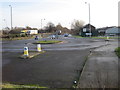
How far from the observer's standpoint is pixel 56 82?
6.59m

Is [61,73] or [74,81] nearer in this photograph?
[74,81]

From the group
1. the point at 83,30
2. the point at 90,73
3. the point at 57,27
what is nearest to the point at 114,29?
the point at 83,30

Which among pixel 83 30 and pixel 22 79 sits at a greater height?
pixel 83 30

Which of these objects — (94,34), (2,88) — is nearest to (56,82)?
(2,88)

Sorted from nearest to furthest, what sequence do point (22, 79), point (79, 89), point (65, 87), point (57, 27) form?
point (79, 89)
point (65, 87)
point (22, 79)
point (57, 27)

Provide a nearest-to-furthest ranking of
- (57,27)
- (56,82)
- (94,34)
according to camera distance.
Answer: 1. (56,82)
2. (94,34)
3. (57,27)

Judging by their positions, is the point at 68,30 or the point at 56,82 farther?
the point at 68,30

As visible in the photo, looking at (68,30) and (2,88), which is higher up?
A: (68,30)

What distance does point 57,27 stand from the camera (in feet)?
383

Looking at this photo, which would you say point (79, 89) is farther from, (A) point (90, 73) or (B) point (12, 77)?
(B) point (12, 77)

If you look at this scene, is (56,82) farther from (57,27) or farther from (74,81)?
(57,27)

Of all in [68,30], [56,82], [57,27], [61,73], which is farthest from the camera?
[68,30]

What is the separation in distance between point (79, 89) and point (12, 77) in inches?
143

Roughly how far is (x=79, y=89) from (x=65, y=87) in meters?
0.83
